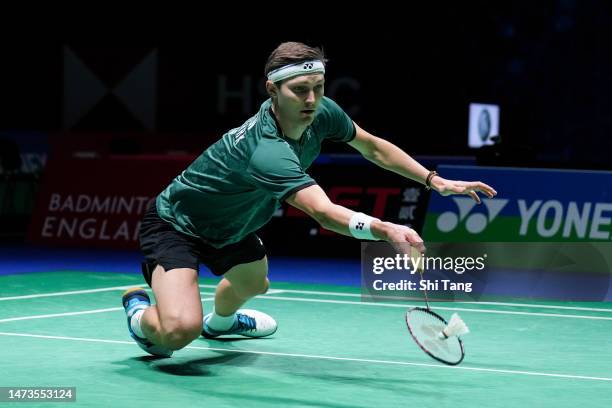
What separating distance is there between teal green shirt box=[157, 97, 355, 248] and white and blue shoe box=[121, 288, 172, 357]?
0.49 m

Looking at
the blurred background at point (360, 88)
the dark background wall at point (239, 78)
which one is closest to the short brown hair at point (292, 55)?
the blurred background at point (360, 88)

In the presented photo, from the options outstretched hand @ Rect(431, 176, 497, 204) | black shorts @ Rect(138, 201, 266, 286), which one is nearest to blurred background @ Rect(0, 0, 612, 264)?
black shorts @ Rect(138, 201, 266, 286)

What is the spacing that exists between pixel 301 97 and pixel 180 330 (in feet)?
4.26

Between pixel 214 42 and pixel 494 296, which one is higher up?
pixel 214 42

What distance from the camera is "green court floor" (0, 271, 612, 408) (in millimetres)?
5680

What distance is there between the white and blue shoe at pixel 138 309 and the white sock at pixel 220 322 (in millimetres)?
568

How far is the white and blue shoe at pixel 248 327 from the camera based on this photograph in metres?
7.33

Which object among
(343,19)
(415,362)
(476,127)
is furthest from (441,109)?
(415,362)

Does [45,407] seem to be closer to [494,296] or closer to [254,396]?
[254,396]

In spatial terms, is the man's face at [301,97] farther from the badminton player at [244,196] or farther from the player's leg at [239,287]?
the player's leg at [239,287]

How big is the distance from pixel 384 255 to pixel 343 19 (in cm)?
1365

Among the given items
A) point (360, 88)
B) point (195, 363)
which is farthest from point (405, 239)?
point (360, 88)

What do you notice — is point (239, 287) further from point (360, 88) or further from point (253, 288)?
point (360, 88)

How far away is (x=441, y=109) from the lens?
23.0 meters
